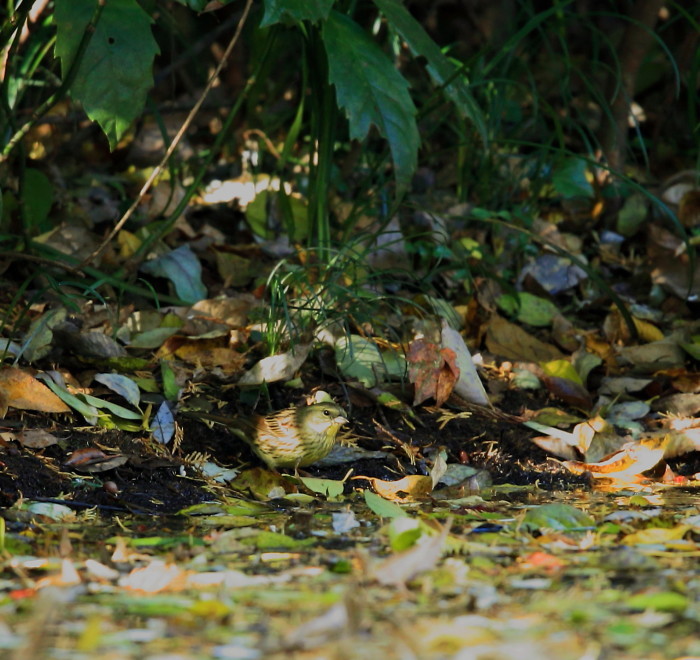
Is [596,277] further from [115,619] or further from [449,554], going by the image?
[115,619]

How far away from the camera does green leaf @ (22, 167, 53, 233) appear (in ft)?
14.7

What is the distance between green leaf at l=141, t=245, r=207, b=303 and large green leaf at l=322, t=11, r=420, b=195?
1.18m

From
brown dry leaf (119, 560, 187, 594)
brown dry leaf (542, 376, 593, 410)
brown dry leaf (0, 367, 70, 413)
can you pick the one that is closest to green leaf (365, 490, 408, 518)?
brown dry leaf (119, 560, 187, 594)

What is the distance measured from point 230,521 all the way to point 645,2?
371 cm

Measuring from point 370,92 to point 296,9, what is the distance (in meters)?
0.41

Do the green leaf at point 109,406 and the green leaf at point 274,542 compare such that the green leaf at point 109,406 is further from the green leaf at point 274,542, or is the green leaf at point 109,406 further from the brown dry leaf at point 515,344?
the brown dry leaf at point 515,344

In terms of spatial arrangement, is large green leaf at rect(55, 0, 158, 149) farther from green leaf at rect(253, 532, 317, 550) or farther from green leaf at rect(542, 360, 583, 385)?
green leaf at rect(542, 360, 583, 385)

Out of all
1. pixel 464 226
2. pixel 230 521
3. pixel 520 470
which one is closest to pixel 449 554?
pixel 230 521

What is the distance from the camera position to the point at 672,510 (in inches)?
117

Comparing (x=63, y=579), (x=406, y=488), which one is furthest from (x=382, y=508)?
(x=63, y=579)

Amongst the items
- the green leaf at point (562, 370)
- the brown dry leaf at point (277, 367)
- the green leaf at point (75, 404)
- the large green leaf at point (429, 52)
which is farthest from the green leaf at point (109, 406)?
the green leaf at point (562, 370)

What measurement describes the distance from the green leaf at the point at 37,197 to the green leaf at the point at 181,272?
0.52m

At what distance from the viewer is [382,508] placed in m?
2.83

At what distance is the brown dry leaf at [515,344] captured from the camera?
4.32 metres
